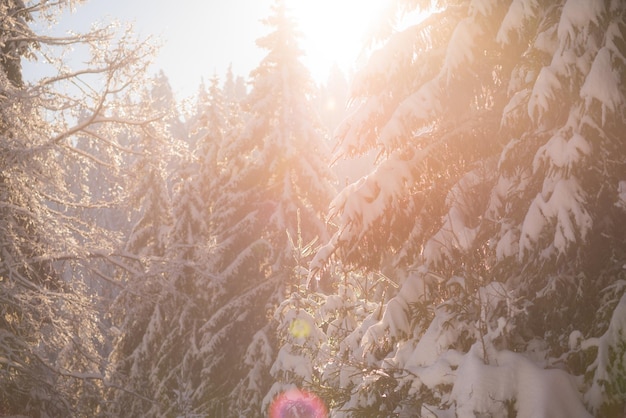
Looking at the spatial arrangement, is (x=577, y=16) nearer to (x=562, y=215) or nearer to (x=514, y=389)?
(x=562, y=215)

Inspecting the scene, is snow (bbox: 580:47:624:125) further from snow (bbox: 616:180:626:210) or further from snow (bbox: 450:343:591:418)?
snow (bbox: 450:343:591:418)

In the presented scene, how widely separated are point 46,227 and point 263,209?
8143 millimetres

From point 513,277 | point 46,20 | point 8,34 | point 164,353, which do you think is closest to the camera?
point 513,277

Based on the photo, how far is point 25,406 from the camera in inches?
281

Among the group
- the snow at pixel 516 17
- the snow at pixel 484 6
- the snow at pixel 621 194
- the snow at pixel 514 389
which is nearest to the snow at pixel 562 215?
the snow at pixel 621 194

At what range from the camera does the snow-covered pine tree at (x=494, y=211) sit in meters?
3.97

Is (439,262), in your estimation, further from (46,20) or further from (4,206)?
(46,20)

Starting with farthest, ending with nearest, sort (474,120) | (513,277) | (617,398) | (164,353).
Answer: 1. (164,353)
2. (474,120)
3. (513,277)
4. (617,398)

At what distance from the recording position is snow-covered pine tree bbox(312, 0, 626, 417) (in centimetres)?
397

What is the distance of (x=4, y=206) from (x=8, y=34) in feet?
10.7

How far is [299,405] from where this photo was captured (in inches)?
371

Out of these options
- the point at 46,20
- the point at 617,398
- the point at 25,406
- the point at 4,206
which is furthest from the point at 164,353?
the point at 617,398

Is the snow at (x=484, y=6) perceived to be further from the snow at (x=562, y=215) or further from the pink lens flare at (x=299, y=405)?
the pink lens flare at (x=299, y=405)

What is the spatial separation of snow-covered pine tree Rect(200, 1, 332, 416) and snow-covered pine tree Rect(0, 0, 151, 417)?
232 inches
